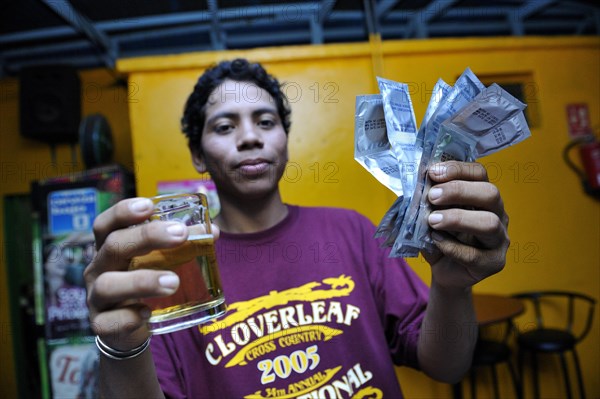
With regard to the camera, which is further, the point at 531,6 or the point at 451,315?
the point at 531,6

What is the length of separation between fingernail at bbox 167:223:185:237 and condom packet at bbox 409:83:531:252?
32cm

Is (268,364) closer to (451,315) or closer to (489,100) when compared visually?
(451,315)

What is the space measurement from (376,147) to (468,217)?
0.16 metres

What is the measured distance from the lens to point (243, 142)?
2.83ft

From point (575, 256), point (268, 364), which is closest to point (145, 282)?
point (268, 364)

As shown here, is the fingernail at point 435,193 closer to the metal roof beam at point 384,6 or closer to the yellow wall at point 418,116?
the yellow wall at point 418,116

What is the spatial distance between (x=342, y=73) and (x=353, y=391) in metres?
1.37

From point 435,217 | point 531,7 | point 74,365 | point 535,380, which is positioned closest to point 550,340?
point 535,380

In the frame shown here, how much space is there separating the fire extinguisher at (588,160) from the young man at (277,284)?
82cm

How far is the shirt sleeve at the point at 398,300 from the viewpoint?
0.88 meters

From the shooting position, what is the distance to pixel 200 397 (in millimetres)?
755

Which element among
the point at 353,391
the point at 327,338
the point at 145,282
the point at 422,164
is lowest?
the point at 353,391

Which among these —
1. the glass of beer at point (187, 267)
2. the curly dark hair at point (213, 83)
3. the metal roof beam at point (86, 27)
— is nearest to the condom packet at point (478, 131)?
the glass of beer at point (187, 267)

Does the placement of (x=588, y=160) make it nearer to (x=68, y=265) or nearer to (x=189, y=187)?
(x=189, y=187)
